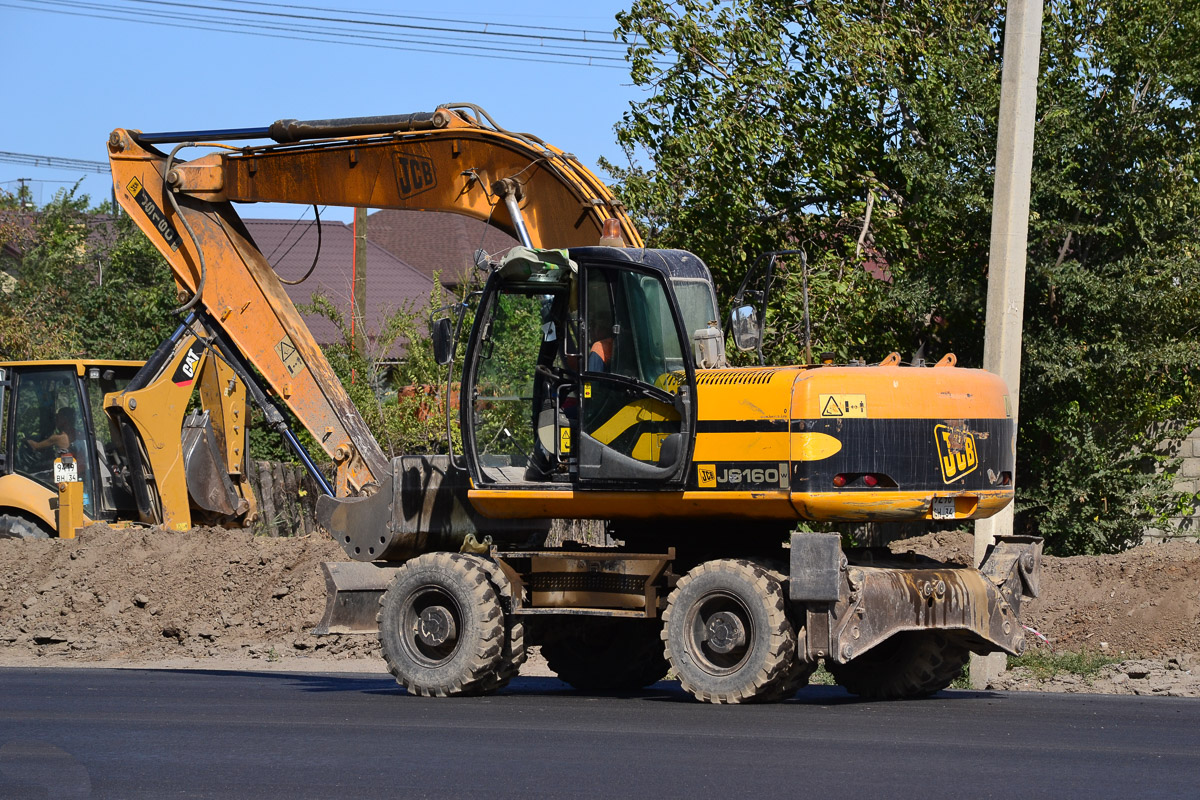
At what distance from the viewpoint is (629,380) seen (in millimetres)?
10383

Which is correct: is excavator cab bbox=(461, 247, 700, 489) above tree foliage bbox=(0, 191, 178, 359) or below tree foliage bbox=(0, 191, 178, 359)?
below

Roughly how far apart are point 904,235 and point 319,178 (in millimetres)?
→ 7172

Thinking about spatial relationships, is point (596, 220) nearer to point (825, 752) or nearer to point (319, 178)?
point (319, 178)

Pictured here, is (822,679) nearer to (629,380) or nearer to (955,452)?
(955,452)

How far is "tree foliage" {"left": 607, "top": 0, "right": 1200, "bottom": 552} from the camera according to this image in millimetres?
16203

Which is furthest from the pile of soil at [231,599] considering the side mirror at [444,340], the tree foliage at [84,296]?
the tree foliage at [84,296]

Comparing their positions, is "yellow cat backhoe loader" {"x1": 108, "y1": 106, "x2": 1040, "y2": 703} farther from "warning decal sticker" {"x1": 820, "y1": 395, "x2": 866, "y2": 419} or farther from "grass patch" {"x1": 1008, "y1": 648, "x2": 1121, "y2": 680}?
"grass patch" {"x1": 1008, "y1": 648, "x2": 1121, "y2": 680}

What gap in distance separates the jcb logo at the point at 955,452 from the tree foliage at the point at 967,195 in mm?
6369

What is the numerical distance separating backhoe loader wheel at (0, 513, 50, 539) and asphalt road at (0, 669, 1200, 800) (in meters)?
6.27

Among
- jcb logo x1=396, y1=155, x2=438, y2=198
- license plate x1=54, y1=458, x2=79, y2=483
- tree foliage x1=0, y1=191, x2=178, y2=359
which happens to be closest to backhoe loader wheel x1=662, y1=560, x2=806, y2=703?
jcb logo x1=396, y1=155, x2=438, y2=198

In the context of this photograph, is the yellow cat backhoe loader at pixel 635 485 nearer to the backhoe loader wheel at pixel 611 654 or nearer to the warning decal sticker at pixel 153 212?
the backhoe loader wheel at pixel 611 654

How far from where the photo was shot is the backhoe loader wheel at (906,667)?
436 inches

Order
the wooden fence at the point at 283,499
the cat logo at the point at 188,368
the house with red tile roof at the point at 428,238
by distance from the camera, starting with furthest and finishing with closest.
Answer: the house with red tile roof at the point at 428,238
the wooden fence at the point at 283,499
the cat logo at the point at 188,368

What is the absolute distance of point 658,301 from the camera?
10.5 meters
